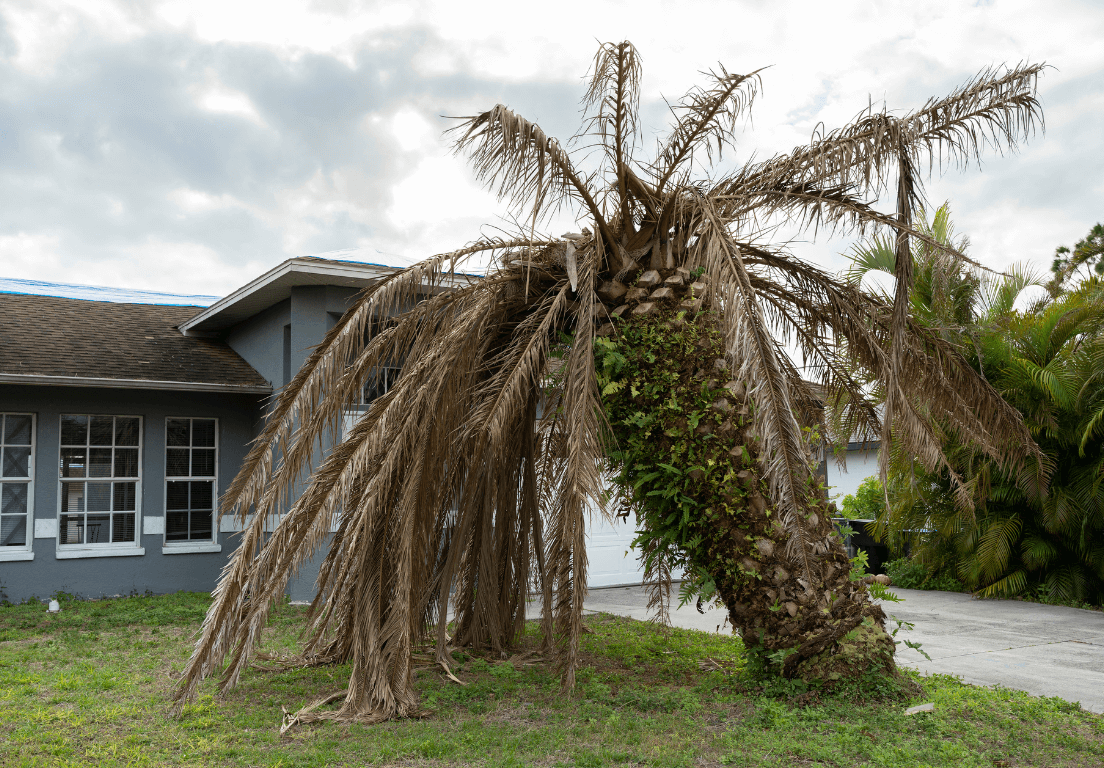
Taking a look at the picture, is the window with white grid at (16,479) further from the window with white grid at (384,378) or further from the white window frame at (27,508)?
the window with white grid at (384,378)

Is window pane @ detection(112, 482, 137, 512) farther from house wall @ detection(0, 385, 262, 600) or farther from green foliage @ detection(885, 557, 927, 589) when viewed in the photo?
green foliage @ detection(885, 557, 927, 589)

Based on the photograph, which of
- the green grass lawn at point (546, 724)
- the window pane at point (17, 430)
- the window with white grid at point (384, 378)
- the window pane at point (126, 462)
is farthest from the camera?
the window pane at point (126, 462)

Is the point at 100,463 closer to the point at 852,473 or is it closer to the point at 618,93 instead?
the point at 618,93

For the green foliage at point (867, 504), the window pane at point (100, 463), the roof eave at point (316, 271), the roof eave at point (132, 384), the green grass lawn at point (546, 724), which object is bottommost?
the green grass lawn at point (546, 724)

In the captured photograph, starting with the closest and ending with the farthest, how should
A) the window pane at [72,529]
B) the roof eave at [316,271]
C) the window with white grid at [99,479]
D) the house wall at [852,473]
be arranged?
1. the roof eave at [316,271]
2. the window pane at [72,529]
3. the window with white grid at [99,479]
4. the house wall at [852,473]

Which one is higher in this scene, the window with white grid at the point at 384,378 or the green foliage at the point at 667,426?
the window with white grid at the point at 384,378

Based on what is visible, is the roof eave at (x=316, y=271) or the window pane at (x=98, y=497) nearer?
the roof eave at (x=316, y=271)

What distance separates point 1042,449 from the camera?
10883mm

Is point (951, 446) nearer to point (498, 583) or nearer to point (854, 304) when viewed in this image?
point (854, 304)

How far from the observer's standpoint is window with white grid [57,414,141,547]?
1171 centimetres

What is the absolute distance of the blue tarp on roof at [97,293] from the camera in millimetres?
14570

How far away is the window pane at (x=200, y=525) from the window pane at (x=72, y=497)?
5.29 ft

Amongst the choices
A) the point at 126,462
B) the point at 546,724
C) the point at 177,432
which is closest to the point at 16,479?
the point at 126,462

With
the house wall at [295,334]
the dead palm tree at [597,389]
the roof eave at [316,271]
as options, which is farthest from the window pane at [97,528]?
the dead palm tree at [597,389]
